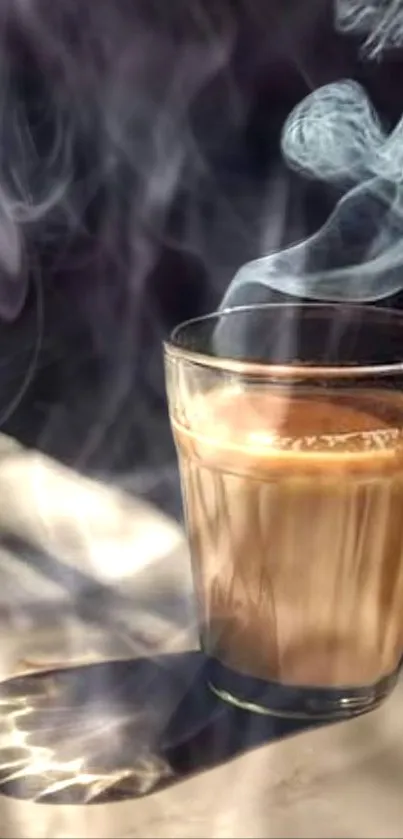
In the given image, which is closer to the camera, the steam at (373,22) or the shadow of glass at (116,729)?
the shadow of glass at (116,729)

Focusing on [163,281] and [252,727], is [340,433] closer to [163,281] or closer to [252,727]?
[252,727]

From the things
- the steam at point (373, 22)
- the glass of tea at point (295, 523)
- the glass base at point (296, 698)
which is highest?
the steam at point (373, 22)

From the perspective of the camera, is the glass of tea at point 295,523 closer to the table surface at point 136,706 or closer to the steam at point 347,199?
the table surface at point 136,706

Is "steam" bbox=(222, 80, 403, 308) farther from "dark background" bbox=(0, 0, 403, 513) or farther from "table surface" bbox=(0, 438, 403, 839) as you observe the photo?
"table surface" bbox=(0, 438, 403, 839)

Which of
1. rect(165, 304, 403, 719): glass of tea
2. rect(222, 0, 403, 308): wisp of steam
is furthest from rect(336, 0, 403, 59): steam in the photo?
rect(165, 304, 403, 719): glass of tea

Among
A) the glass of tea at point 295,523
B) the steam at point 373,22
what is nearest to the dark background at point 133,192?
the steam at point 373,22

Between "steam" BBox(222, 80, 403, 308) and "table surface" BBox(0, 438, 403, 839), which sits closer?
"table surface" BBox(0, 438, 403, 839)
